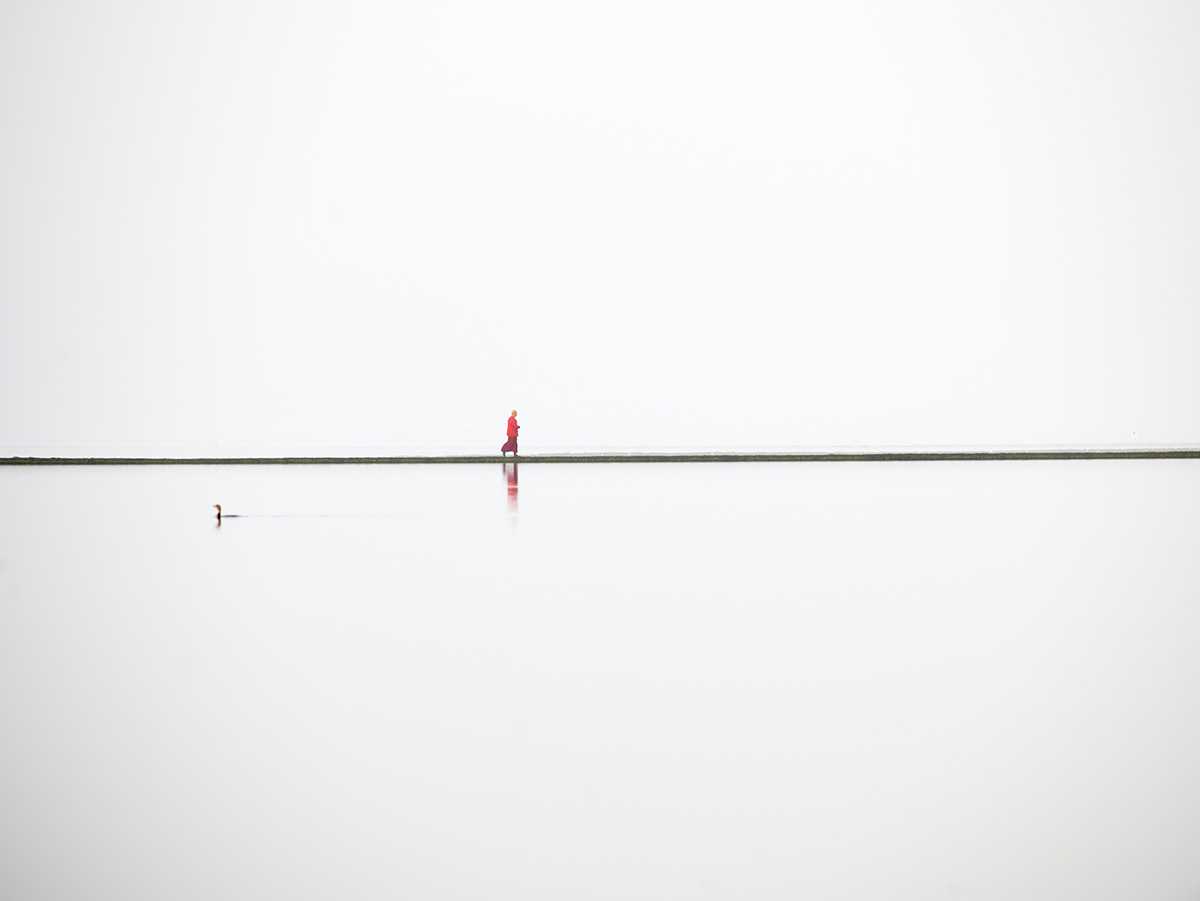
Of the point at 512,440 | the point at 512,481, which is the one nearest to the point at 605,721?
the point at 512,481

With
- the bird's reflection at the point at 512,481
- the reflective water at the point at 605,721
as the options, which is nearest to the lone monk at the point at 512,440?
the bird's reflection at the point at 512,481

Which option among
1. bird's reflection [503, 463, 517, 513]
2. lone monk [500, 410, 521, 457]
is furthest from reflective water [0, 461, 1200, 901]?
lone monk [500, 410, 521, 457]

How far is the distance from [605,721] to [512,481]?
17202mm

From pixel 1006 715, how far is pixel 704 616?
2.54 m

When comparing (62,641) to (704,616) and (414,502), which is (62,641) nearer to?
(704,616)

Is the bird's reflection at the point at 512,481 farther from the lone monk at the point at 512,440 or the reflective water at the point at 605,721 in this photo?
the reflective water at the point at 605,721

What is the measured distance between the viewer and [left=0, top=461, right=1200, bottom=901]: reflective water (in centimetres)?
346

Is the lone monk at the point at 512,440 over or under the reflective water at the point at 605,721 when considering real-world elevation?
over

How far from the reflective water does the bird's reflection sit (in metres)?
4.85

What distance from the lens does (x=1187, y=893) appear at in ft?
10.5

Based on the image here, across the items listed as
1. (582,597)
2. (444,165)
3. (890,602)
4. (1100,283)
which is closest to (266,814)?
(582,597)

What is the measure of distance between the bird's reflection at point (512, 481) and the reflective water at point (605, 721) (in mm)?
4846

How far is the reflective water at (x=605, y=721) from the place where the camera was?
3.46 m

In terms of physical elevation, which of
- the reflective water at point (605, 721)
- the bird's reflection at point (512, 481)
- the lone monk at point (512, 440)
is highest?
the lone monk at point (512, 440)
